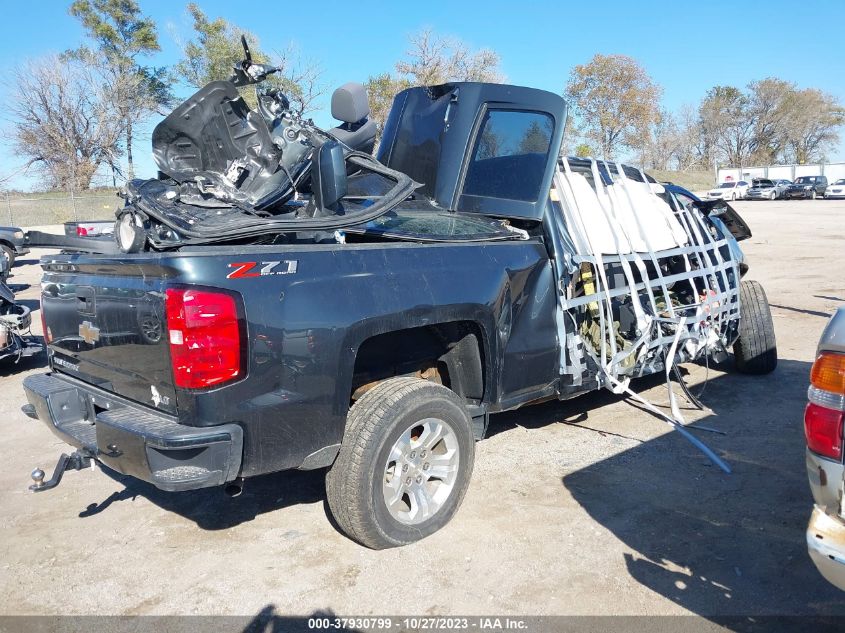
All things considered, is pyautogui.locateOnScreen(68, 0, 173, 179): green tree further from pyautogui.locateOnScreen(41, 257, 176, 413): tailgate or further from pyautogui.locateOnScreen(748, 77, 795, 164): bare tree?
pyautogui.locateOnScreen(748, 77, 795, 164): bare tree

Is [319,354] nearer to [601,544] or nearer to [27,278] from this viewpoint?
[601,544]

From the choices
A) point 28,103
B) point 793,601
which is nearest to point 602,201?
point 793,601

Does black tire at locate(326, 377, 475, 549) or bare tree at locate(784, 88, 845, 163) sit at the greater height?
bare tree at locate(784, 88, 845, 163)

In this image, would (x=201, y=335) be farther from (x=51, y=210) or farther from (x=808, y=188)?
(x=808, y=188)

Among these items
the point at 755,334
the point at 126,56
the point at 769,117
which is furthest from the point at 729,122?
the point at 755,334

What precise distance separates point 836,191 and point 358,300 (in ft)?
166

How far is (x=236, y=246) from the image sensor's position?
3.08 meters

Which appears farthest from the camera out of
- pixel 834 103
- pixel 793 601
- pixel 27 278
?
pixel 834 103

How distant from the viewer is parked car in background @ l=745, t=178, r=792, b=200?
153ft

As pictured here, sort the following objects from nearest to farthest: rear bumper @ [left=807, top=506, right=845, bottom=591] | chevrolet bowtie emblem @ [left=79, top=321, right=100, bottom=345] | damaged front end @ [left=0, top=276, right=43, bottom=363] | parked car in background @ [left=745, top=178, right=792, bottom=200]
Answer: rear bumper @ [left=807, top=506, right=845, bottom=591]
chevrolet bowtie emblem @ [left=79, top=321, right=100, bottom=345]
damaged front end @ [left=0, top=276, right=43, bottom=363]
parked car in background @ [left=745, top=178, right=792, bottom=200]

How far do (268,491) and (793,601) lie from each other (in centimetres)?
290

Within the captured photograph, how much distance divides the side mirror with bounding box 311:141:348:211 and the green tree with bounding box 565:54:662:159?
45.9 m

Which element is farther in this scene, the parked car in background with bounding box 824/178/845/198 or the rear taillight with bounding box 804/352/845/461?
the parked car in background with bounding box 824/178/845/198

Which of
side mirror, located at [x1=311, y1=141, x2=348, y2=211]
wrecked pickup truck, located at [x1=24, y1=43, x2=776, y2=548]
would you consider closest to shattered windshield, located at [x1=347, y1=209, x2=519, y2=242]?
wrecked pickup truck, located at [x1=24, y1=43, x2=776, y2=548]
